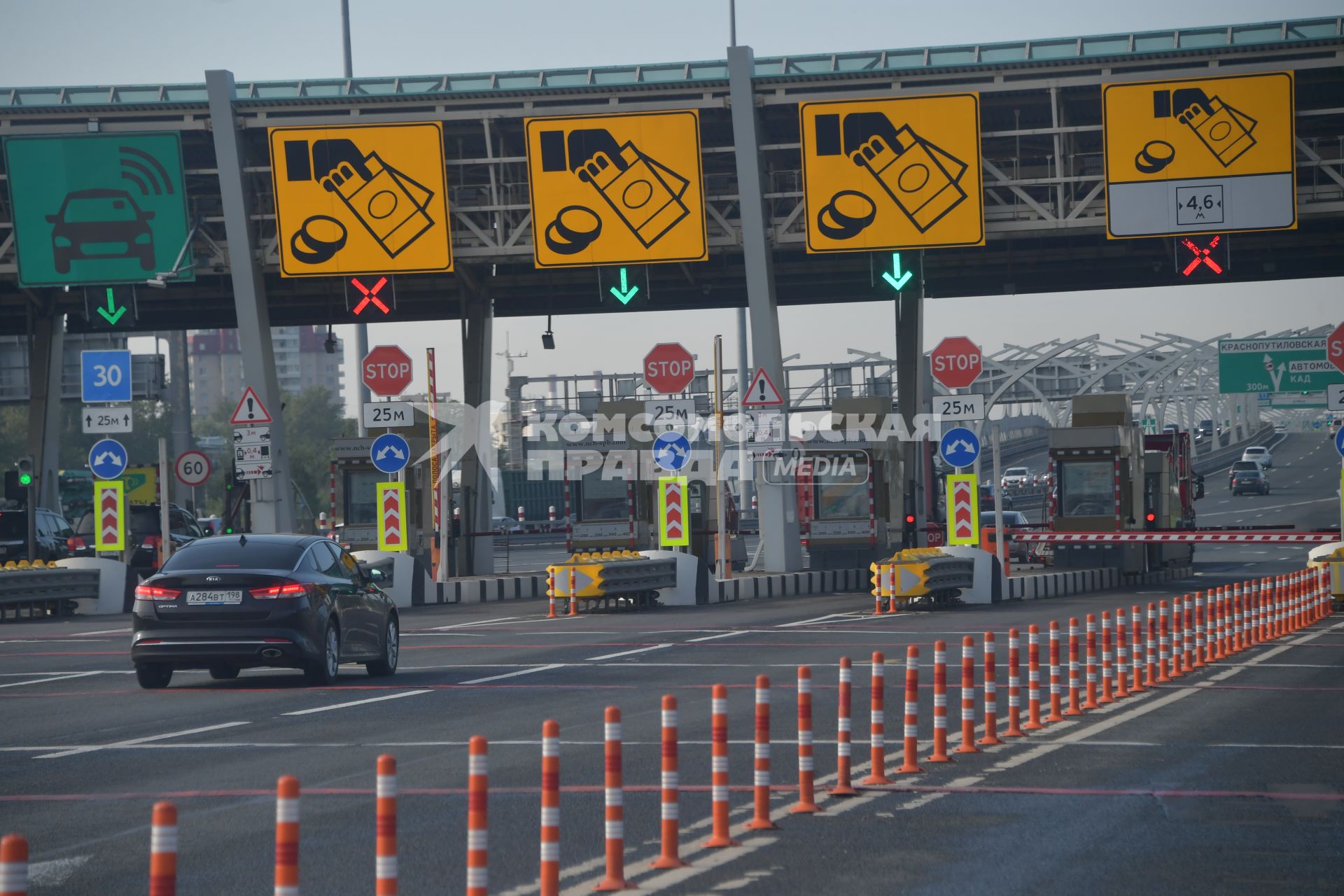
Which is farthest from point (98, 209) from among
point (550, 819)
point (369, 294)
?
point (550, 819)

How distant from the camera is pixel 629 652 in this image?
69.4ft

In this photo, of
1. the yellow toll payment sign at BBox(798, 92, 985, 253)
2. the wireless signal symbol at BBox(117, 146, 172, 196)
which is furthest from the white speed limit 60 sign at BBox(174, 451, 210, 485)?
the yellow toll payment sign at BBox(798, 92, 985, 253)

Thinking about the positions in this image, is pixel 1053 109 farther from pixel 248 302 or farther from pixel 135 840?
pixel 135 840

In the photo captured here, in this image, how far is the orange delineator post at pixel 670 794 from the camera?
8.15 m

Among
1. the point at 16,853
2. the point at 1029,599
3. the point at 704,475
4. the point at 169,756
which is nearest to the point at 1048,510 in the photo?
the point at 704,475

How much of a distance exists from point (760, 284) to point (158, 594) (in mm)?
21353

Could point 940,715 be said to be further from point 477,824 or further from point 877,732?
point 477,824

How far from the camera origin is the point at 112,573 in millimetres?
31703

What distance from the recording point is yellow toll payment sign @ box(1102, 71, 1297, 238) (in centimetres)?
3306

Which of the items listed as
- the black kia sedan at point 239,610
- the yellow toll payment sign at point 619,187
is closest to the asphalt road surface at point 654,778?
the black kia sedan at point 239,610

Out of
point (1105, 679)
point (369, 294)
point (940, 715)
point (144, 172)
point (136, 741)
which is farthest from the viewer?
point (369, 294)

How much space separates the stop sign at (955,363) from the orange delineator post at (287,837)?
79.4 feet

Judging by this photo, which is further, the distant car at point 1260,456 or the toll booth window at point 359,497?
the distant car at point 1260,456

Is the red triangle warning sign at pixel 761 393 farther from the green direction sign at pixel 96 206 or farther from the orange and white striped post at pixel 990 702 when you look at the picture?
the orange and white striped post at pixel 990 702
